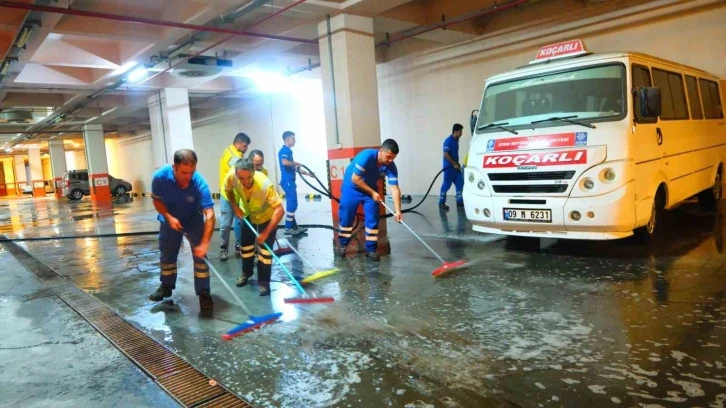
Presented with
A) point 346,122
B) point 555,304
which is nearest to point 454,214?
point 346,122

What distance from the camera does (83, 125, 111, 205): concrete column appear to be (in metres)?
23.1

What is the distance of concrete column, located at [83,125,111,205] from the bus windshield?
22.5 metres

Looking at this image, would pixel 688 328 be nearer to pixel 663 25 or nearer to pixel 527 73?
pixel 527 73

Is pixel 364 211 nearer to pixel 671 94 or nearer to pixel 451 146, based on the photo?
pixel 671 94

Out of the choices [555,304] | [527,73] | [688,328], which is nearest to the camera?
[688,328]

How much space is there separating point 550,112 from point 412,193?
816 cm

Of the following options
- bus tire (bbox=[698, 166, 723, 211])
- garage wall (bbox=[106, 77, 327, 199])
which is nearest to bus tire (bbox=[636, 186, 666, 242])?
bus tire (bbox=[698, 166, 723, 211])

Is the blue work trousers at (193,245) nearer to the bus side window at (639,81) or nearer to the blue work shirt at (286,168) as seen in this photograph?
the blue work shirt at (286,168)

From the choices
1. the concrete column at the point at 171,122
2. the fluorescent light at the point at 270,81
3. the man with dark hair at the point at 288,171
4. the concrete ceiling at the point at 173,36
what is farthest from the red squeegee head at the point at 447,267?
the concrete column at the point at 171,122

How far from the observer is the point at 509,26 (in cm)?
1058

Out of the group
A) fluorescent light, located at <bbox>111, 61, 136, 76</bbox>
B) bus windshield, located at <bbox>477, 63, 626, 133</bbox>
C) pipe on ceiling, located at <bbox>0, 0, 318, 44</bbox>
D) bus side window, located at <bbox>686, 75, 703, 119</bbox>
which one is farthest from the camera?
fluorescent light, located at <bbox>111, 61, 136, 76</bbox>

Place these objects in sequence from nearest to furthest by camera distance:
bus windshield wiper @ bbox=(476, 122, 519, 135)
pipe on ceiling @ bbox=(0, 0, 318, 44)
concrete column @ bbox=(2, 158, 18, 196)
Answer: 1. bus windshield wiper @ bbox=(476, 122, 519, 135)
2. pipe on ceiling @ bbox=(0, 0, 318, 44)
3. concrete column @ bbox=(2, 158, 18, 196)

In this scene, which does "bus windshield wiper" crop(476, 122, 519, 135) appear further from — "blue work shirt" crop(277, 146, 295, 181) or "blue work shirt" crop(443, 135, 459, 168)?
"blue work shirt" crop(443, 135, 459, 168)

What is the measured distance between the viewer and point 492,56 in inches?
433
